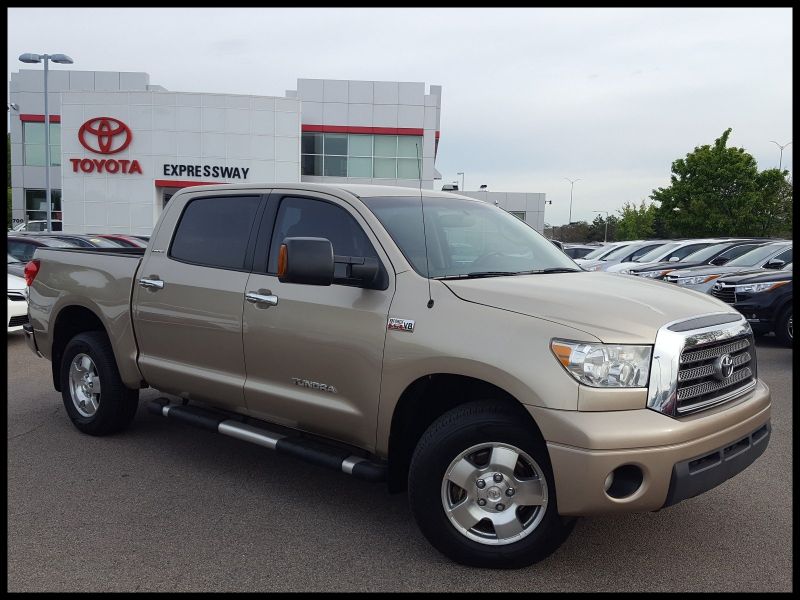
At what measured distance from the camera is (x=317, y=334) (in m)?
4.17

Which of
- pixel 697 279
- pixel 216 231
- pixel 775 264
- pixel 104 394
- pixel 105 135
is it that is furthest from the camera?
pixel 105 135

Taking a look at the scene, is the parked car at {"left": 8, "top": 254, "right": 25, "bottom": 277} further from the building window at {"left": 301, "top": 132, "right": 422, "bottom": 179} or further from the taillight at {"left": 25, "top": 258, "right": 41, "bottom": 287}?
the building window at {"left": 301, "top": 132, "right": 422, "bottom": 179}

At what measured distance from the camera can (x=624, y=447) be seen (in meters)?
3.21

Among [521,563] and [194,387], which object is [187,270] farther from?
[521,563]

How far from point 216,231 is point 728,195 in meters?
37.9

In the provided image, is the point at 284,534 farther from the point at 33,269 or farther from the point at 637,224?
the point at 637,224

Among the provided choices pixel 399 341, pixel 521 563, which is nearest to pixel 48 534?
pixel 399 341

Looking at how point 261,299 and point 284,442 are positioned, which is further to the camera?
point 261,299

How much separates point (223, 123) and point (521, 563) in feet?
115

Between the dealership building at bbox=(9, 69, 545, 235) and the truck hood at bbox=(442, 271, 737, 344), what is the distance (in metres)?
32.3

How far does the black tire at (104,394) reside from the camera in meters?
5.68

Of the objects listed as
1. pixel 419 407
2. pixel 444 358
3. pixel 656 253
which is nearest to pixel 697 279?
pixel 656 253

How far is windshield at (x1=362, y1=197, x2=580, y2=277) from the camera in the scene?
4.19m

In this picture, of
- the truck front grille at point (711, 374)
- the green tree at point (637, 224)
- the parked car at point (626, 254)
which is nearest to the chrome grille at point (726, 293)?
the parked car at point (626, 254)
